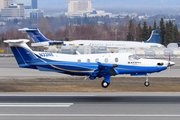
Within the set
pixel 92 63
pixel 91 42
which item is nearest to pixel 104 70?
pixel 92 63

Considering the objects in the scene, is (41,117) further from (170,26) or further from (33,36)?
(170,26)

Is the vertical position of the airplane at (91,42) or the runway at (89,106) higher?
the airplane at (91,42)

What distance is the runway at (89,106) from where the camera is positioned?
58.5ft

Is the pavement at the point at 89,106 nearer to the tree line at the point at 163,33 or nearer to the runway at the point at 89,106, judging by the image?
the runway at the point at 89,106

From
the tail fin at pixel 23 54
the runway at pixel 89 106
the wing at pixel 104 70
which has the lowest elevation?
the runway at pixel 89 106

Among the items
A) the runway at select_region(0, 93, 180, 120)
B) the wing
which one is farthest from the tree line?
the runway at select_region(0, 93, 180, 120)

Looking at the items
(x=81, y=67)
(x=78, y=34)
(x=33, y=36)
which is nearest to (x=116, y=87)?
(x=81, y=67)

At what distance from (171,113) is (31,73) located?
79.3ft

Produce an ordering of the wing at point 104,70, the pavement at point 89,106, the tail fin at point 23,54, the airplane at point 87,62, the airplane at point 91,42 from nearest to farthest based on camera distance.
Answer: the pavement at point 89,106
the wing at point 104,70
the airplane at point 87,62
the tail fin at point 23,54
the airplane at point 91,42

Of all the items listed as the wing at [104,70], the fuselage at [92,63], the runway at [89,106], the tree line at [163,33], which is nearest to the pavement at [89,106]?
the runway at [89,106]

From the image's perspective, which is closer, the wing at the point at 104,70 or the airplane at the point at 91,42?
the wing at the point at 104,70

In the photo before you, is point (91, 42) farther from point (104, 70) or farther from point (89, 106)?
point (89, 106)

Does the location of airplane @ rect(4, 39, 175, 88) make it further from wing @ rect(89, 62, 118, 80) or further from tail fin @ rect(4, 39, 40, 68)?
wing @ rect(89, 62, 118, 80)

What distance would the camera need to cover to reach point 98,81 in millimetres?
32938
